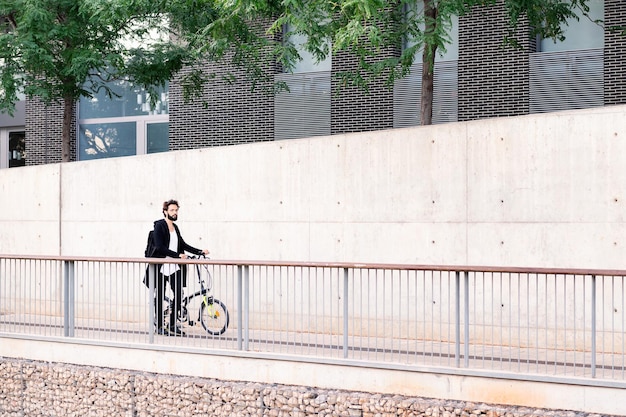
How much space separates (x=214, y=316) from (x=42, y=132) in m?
18.5

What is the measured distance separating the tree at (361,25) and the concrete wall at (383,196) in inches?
65.1

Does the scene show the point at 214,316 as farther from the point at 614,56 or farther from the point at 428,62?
the point at 614,56

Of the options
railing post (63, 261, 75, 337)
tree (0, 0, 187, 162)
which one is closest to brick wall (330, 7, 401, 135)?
tree (0, 0, 187, 162)

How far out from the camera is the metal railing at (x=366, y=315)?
9.52m

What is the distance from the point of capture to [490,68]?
70.2 feet

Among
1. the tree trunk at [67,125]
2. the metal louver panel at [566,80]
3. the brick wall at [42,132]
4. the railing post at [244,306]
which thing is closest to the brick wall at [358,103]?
the metal louver panel at [566,80]

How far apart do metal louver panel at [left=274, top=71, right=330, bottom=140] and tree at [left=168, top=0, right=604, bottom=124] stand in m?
2.26

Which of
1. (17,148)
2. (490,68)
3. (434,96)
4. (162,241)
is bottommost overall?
(162,241)

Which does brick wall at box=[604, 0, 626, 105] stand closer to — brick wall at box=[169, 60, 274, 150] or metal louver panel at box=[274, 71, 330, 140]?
metal louver panel at box=[274, 71, 330, 140]

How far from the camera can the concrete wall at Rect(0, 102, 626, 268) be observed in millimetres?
12219

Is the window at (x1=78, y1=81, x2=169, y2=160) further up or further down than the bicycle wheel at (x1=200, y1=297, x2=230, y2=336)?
further up

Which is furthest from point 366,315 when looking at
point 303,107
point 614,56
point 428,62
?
point 303,107

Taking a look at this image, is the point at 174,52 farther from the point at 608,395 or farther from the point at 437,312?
the point at 608,395

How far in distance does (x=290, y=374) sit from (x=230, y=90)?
48.2 feet
